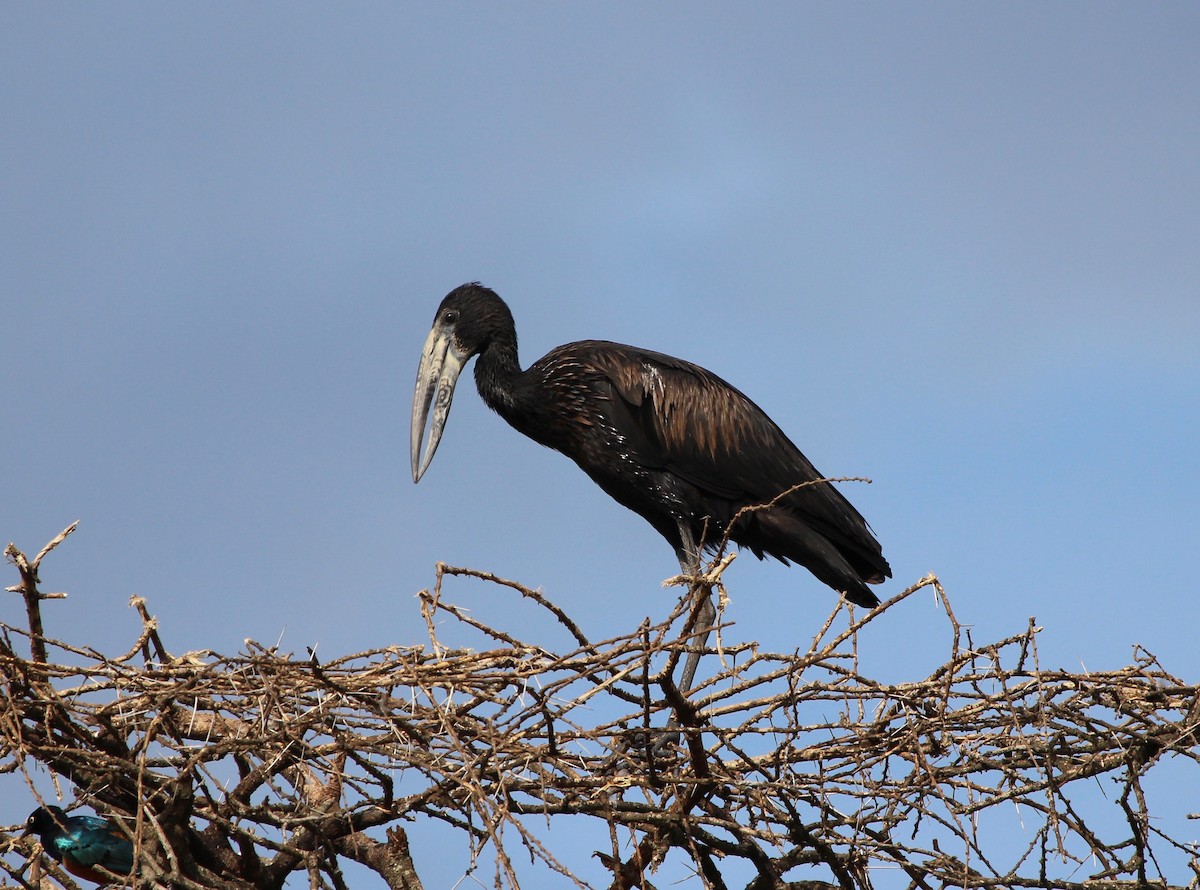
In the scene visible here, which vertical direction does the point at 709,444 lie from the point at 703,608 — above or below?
above

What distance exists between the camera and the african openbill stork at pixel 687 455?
7457 mm

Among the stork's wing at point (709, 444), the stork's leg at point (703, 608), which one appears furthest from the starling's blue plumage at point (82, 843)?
the stork's wing at point (709, 444)

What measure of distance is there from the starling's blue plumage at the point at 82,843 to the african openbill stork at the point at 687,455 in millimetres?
3222

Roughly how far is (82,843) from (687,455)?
3.86 metres

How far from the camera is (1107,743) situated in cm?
483

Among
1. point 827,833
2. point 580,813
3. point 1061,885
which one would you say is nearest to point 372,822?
point 580,813

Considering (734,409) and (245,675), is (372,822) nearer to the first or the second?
(245,675)

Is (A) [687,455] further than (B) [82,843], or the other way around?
(A) [687,455]

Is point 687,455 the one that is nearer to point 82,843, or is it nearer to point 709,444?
point 709,444

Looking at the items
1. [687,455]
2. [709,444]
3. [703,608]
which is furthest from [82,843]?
[709,444]

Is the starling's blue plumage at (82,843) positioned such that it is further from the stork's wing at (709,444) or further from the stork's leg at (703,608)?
the stork's wing at (709,444)

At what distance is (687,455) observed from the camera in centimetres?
760

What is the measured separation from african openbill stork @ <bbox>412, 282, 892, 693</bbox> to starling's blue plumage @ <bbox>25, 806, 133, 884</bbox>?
10.6 ft

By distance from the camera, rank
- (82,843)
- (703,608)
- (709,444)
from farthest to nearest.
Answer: (709,444) → (703,608) → (82,843)
